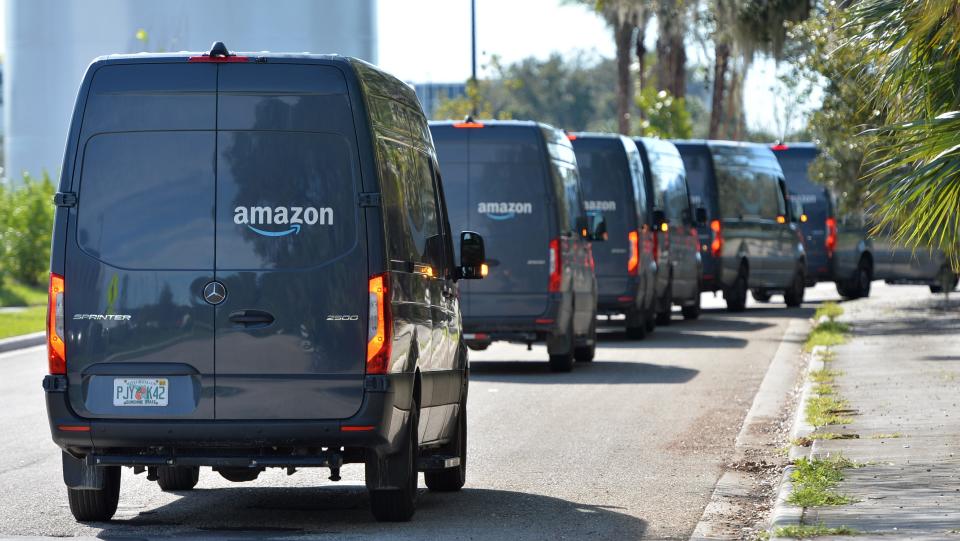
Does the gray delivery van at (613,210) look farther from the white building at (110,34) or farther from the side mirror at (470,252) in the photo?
the white building at (110,34)

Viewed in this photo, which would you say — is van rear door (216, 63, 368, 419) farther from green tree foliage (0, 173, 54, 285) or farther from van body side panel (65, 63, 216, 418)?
green tree foliage (0, 173, 54, 285)

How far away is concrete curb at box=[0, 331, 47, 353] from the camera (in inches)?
947

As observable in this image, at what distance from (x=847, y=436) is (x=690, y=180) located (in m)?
20.5

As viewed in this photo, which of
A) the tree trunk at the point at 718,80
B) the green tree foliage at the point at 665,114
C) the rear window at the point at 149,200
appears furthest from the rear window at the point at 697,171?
the rear window at the point at 149,200

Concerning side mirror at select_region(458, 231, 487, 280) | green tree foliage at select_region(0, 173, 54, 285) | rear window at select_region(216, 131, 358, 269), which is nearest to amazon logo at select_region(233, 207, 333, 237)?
rear window at select_region(216, 131, 358, 269)

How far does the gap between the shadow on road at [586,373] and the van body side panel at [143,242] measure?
32.6 feet

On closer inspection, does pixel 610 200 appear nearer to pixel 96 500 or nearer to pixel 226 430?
pixel 96 500

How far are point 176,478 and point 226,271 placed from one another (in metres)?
2.33

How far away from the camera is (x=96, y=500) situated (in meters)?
9.48

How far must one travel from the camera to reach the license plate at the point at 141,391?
8891mm

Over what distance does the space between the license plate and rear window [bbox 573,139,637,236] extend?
15.6m

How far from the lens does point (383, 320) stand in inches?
352

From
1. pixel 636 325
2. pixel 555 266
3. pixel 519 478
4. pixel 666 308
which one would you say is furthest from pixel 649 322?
pixel 519 478

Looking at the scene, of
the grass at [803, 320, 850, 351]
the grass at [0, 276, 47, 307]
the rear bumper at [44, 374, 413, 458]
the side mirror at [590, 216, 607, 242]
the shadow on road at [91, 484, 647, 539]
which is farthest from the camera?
the grass at [0, 276, 47, 307]
